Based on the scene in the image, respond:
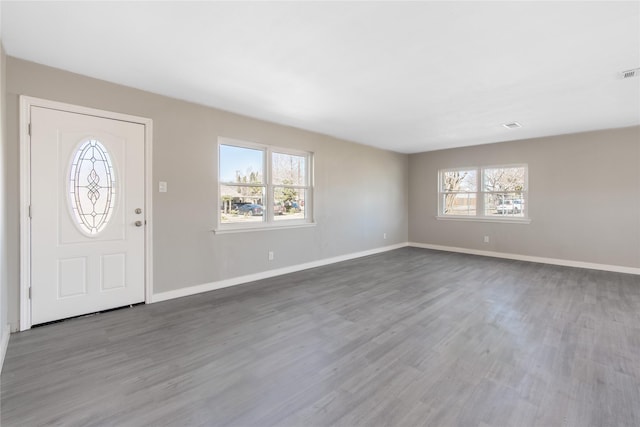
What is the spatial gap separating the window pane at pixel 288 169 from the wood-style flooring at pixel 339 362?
2.03 meters

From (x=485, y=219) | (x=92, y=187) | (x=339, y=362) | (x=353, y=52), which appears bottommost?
(x=339, y=362)

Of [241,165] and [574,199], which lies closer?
[241,165]

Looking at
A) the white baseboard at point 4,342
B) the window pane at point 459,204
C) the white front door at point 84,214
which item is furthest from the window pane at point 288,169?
the window pane at point 459,204

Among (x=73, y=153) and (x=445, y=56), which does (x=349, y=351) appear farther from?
(x=73, y=153)

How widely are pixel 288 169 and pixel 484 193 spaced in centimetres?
455

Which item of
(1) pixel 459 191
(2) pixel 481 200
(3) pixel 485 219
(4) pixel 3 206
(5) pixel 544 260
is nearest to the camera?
(4) pixel 3 206

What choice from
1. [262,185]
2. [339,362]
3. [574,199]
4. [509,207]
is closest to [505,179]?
[509,207]

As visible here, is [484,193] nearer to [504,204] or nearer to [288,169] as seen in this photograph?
[504,204]

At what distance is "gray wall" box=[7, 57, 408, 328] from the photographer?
9.22 ft

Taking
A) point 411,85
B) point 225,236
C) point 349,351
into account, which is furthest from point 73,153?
point 411,85

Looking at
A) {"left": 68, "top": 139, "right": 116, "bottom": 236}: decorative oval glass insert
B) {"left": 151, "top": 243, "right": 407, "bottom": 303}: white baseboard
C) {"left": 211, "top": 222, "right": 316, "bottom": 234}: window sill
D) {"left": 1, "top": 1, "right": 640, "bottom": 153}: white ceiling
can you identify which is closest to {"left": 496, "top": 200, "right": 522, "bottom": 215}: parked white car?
{"left": 1, "top": 1, "right": 640, "bottom": 153}: white ceiling

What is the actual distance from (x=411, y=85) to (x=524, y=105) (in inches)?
71.4

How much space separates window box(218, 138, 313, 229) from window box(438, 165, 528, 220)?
3.82 m

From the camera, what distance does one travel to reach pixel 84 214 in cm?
307
